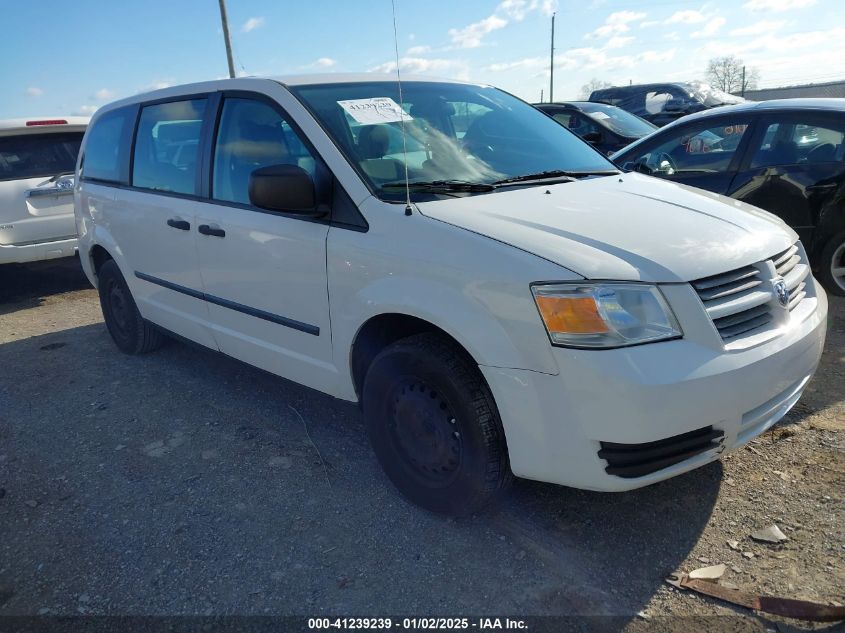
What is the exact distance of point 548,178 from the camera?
3225 mm

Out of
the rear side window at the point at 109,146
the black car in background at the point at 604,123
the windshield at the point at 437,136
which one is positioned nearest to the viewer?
the windshield at the point at 437,136

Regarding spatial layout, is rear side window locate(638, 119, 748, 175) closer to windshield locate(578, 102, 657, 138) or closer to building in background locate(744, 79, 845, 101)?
windshield locate(578, 102, 657, 138)

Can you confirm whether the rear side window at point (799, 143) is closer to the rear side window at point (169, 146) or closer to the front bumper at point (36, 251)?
the rear side window at point (169, 146)

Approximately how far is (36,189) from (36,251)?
0.61m

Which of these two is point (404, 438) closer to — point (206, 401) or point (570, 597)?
point (570, 597)

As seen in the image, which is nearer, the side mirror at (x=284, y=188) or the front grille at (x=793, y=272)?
the front grille at (x=793, y=272)

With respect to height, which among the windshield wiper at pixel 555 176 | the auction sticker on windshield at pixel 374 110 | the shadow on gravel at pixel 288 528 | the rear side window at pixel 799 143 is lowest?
the shadow on gravel at pixel 288 528

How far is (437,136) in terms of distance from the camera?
3.26 meters

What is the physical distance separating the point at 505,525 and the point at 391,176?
1.56 meters

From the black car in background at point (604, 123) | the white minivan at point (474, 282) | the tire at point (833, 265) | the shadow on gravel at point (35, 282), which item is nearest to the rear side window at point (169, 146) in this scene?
the white minivan at point (474, 282)

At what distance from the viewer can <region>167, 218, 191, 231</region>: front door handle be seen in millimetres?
3780

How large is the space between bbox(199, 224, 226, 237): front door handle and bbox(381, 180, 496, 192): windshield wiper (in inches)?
42.2

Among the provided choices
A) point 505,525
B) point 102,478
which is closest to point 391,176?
point 505,525

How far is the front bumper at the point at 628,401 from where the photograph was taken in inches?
86.4
